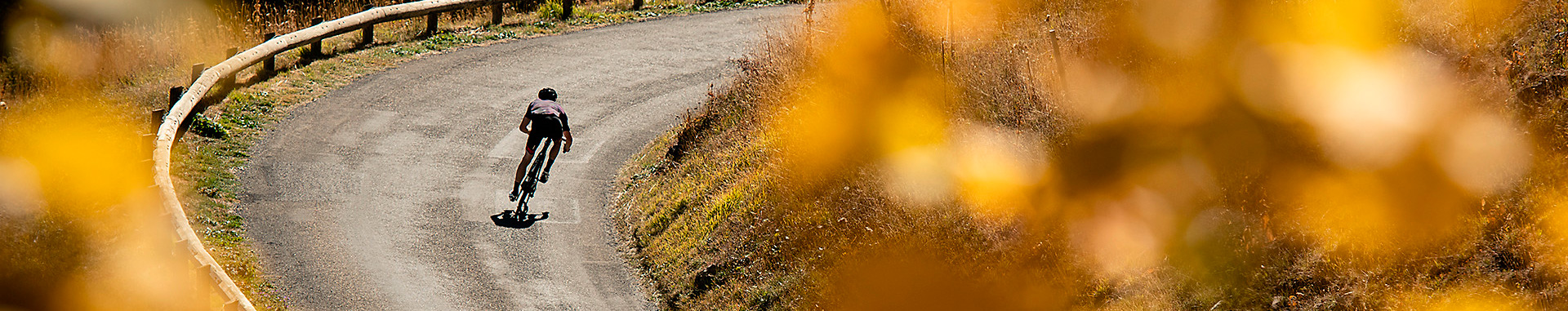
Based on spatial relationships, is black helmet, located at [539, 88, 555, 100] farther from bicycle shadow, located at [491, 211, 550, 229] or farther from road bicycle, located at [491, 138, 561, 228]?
bicycle shadow, located at [491, 211, 550, 229]

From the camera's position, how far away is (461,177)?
13688 millimetres

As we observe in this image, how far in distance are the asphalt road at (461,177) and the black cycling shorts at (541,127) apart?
0.75 metres

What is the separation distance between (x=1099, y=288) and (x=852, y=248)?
8.35 ft

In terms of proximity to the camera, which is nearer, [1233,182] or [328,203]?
[1233,182]

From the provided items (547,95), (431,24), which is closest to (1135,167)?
(547,95)

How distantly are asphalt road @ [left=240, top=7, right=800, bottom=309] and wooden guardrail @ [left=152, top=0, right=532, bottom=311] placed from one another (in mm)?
923

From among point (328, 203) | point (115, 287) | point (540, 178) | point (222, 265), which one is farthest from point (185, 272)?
point (540, 178)

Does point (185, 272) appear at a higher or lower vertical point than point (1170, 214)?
lower

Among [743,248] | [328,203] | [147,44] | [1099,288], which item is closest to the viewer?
[1099,288]

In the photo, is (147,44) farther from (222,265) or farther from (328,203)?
(222,265)

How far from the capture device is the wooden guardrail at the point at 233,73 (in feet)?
29.0

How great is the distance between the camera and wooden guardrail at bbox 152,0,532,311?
8844mm

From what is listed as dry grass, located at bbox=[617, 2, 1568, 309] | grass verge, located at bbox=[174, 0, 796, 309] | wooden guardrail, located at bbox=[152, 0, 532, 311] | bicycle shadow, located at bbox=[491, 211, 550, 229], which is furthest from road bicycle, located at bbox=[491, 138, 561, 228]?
wooden guardrail, located at bbox=[152, 0, 532, 311]

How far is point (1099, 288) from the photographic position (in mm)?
8070
